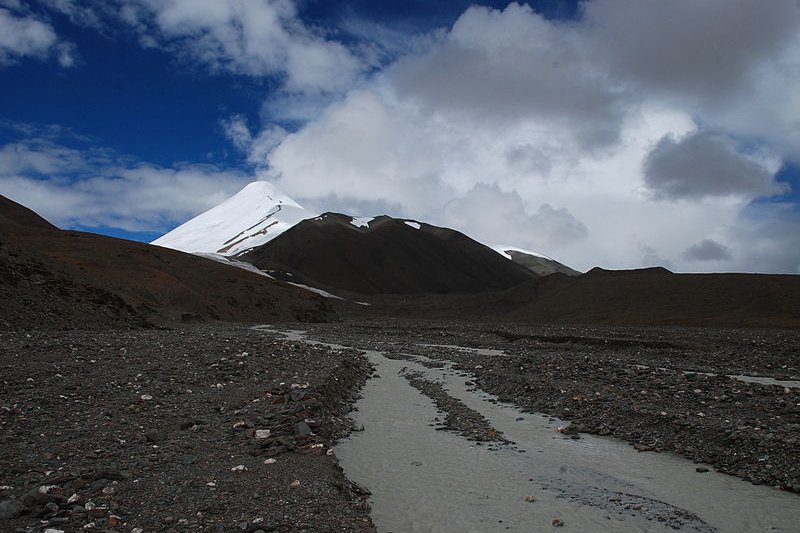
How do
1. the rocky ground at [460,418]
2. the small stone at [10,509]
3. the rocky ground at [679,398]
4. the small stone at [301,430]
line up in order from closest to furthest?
the small stone at [10,509] < the small stone at [301,430] < the rocky ground at [679,398] < the rocky ground at [460,418]

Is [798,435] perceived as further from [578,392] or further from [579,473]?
[578,392]

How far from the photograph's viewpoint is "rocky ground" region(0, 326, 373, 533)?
7.09m

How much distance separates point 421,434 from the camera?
44.8 ft

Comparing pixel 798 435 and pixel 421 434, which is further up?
pixel 798 435

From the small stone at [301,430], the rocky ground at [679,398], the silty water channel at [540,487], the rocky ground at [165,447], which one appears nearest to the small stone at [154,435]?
the rocky ground at [165,447]

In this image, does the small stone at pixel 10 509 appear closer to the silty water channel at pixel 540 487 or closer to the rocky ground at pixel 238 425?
the rocky ground at pixel 238 425

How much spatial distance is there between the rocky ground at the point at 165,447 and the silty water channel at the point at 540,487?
3.00 feet

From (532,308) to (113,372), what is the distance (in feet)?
262

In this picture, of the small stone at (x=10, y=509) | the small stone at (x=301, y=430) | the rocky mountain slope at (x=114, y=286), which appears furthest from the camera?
the rocky mountain slope at (x=114, y=286)

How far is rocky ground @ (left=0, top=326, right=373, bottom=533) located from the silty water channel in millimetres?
915

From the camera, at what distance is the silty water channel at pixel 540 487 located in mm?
8242

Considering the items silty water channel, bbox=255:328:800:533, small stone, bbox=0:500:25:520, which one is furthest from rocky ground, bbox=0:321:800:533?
silty water channel, bbox=255:328:800:533

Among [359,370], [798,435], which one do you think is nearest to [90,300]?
[359,370]

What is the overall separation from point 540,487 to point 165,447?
664 centimetres
